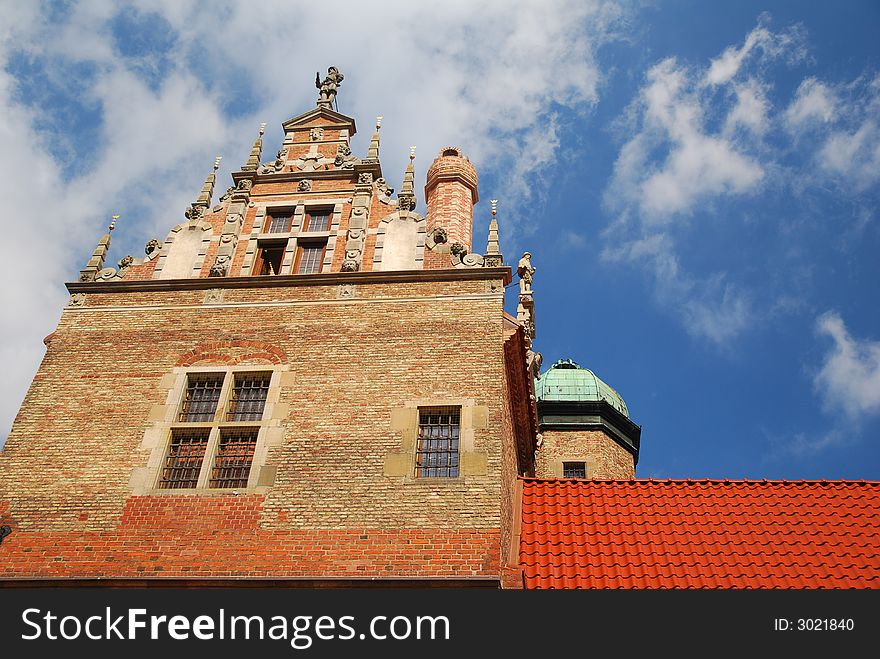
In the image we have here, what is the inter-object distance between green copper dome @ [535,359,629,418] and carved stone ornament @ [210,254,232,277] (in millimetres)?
11364

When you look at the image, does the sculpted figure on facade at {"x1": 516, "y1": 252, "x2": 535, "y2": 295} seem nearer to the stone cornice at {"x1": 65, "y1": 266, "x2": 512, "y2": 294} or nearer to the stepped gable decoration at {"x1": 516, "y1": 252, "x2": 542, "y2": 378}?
the stepped gable decoration at {"x1": 516, "y1": 252, "x2": 542, "y2": 378}

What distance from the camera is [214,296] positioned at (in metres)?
13.0

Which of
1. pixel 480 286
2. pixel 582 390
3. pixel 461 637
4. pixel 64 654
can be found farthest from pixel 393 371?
pixel 582 390

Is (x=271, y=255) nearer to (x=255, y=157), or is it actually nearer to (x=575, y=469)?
(x=255, y=157)

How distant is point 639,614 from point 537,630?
40.3 inches

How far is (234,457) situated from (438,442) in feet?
9.15

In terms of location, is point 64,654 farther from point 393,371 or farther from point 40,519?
point 393,371

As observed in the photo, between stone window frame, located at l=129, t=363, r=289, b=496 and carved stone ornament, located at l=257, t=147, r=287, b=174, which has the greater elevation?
carved stone ornament, located at l=257, t=147, r=287, b=174

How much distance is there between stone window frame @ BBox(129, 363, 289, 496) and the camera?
10719mm

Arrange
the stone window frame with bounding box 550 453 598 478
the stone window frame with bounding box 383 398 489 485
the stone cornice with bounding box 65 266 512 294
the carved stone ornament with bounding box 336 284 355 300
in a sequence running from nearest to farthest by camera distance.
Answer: the stone window frame with bounding box 383 398 489 485 → the stone cornice with bounding box 65 266 512 294 → the carved stone ornament with bounding box 336 284 355 300 → the stone window frame with bounding box 550 453 598 478

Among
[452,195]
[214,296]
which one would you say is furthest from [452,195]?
[214,296]

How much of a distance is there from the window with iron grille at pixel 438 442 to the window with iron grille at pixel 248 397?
234 centimetres

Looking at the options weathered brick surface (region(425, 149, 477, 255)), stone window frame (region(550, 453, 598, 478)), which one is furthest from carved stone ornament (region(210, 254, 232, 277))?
stone window frame (region(550, 453, 598, 478))

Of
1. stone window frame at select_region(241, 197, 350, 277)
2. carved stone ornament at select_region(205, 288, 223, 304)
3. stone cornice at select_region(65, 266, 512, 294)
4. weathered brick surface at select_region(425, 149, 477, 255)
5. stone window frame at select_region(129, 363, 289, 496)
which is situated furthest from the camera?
weathered brick surface at select_region(425, 149, 477, 255)
